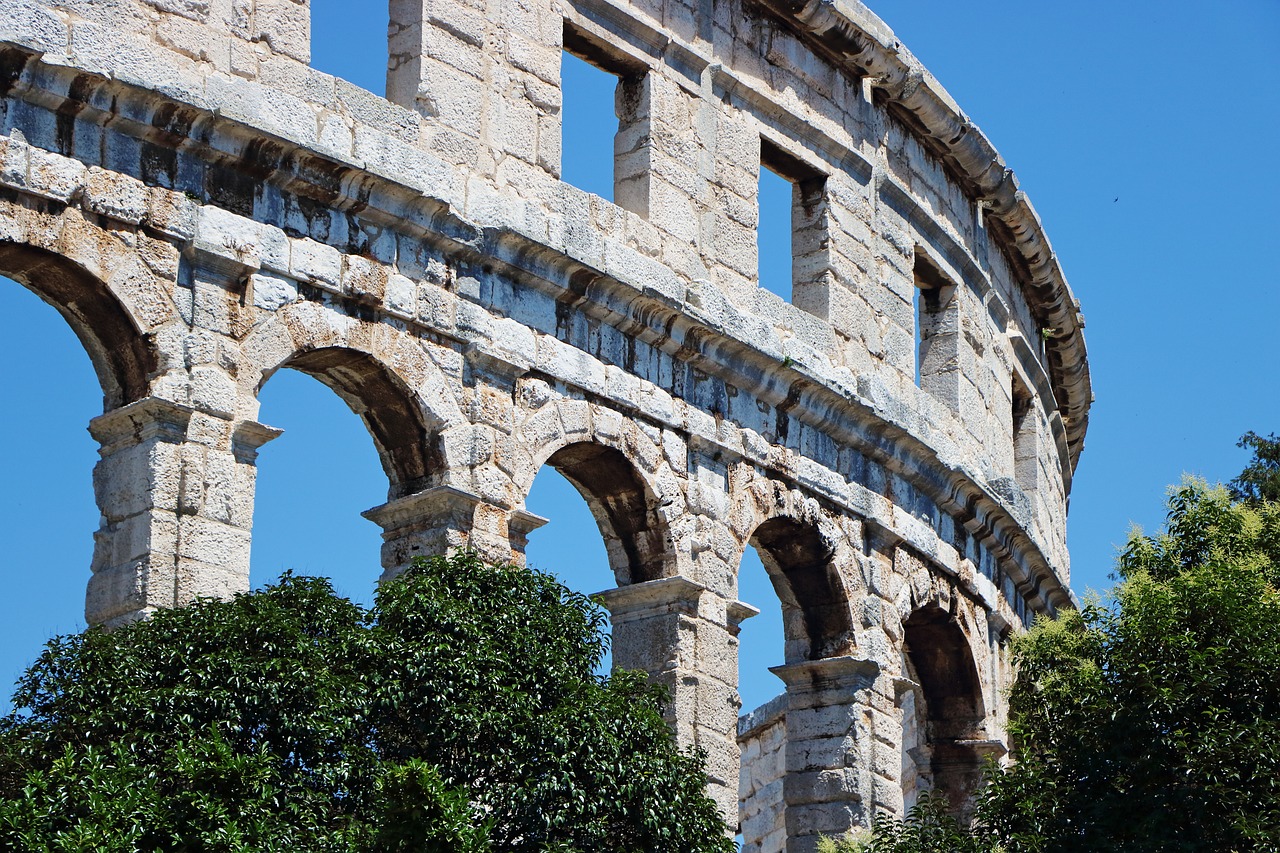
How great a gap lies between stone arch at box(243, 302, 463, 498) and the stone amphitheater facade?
24mm

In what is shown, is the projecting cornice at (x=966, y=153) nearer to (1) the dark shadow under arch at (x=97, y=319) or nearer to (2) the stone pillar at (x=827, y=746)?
(2) the stone pillar at (x=827, y=746)

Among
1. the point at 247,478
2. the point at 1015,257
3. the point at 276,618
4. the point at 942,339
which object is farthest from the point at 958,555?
the point at 276,618

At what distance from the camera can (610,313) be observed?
49.6ft

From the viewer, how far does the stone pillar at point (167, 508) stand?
11.9 m

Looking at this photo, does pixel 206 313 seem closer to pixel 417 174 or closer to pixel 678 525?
pixel 417 174

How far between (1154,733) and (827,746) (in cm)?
481

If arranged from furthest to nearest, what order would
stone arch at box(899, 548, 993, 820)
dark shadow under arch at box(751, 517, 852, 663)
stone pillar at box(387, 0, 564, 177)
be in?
1. stone arch at box(899, 548, 993, 820)
2. dark shadow under arch at box(751, 517, 852, 663)
3. stone pillar at box(387, 0, 564, 177)

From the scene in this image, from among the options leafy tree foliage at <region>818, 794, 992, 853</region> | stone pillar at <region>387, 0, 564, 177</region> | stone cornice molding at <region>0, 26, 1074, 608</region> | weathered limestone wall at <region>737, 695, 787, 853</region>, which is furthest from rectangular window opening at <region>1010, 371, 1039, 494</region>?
leafy tree foliage at <region>818, 794, 992, 853</region>

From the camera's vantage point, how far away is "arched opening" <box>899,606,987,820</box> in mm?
18938

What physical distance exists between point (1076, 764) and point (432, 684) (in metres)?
3.99

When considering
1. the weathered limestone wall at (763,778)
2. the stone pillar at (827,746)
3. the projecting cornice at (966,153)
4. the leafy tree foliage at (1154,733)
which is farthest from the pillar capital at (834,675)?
the projecting cornice at (966,153)

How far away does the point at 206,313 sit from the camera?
41.4ft

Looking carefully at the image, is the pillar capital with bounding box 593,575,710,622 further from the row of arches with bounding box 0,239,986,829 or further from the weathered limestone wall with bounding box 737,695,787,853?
the weathered limestone wall with bounding box 737,695,787,853

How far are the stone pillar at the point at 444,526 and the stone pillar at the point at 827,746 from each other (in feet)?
12.5
